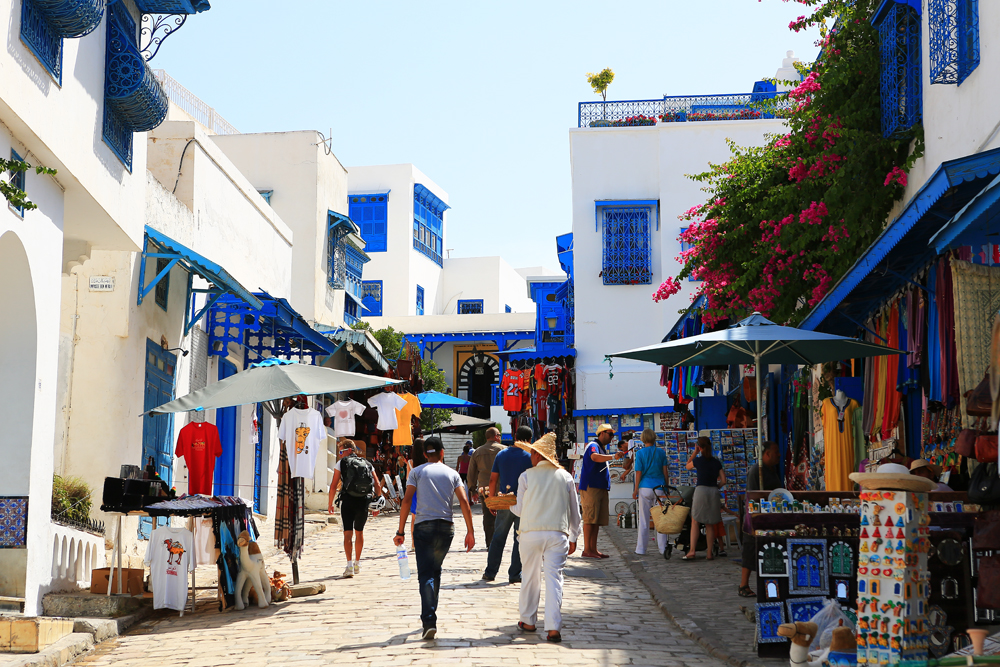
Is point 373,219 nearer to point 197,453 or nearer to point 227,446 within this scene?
point 227,446

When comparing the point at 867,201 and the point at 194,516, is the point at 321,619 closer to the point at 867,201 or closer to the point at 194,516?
the point at 194,516

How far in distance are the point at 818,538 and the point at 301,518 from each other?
244 inches

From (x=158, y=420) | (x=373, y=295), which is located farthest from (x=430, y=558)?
(x=373, y=295)

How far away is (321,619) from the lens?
9906mm

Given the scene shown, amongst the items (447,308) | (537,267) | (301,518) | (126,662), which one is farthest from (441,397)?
(537,267)

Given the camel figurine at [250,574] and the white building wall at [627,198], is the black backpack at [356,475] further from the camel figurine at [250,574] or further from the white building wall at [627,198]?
the white building wall at [627,198]

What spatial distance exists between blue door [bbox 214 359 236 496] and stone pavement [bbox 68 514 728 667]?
6.21m

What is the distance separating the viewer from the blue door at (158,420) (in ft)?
46.1

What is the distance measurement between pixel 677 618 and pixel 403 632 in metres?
2.57

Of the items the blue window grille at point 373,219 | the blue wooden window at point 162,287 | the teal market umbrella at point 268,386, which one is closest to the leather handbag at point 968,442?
the teal market umbrella at point 268,386

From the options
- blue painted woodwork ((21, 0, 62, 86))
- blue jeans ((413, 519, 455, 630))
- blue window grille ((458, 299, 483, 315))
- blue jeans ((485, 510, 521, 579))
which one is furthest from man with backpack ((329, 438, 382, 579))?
blue window grille ((458, 299, 483, 315))

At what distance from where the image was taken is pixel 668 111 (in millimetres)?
28938

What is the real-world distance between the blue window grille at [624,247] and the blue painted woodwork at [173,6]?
54.7 ft

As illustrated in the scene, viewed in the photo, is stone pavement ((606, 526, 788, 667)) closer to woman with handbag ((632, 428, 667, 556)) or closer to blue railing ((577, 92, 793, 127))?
woman with handbag ((632, 428, 667, 556))
